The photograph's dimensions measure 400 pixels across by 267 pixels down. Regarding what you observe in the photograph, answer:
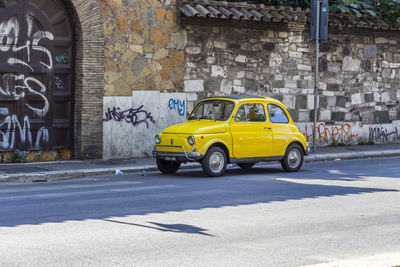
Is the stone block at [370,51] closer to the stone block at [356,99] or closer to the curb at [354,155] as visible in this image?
the stone block at [356,99]

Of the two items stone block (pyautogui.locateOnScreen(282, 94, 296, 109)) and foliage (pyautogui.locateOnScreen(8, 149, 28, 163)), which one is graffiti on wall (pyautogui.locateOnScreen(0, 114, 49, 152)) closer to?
foliage (pyautogui.locateOnScreen(8, 149, 28, 163))

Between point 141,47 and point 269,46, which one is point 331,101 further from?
point 141,47

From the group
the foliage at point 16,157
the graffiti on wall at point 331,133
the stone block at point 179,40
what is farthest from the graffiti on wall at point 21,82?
the graffiti on wall at point 331,133

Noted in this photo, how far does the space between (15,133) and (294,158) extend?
21.0 feet

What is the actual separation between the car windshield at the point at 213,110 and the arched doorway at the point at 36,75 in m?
3.69

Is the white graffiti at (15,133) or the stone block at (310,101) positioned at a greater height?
the stone block at (310,101)

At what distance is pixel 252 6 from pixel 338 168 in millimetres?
5773

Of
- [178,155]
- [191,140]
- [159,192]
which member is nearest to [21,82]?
[178,155]

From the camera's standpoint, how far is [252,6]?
20984 millimetres

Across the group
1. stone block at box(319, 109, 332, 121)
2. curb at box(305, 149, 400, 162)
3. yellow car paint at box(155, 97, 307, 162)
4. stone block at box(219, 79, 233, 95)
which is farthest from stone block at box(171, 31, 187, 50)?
stone block at box(319, 109, 332, 121)

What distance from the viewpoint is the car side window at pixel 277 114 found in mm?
16391

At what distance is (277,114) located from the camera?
1653 centimetres

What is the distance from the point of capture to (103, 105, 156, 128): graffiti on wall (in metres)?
18.7

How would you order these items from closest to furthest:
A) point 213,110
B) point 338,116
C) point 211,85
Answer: point 213,110, point 211,85, point 338,116
